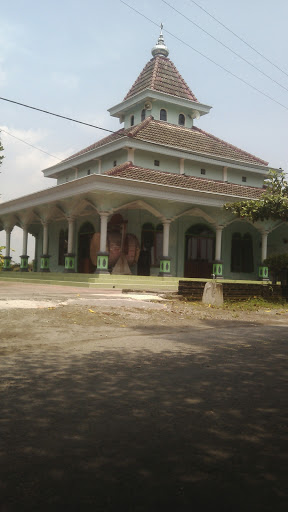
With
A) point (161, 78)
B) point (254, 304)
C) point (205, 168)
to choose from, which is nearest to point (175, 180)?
point (205, 168)

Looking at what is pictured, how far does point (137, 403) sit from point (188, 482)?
48.4 inches

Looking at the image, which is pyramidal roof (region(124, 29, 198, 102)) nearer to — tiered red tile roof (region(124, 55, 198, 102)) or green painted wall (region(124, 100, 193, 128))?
tiered red tile roof (region(124, 55, 198, 102))

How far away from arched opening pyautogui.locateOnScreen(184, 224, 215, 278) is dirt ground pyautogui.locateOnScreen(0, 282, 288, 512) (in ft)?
55.4

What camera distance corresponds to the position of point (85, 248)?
2384cm

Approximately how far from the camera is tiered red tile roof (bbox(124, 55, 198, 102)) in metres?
27.0

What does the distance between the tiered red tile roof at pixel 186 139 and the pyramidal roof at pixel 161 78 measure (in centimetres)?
216

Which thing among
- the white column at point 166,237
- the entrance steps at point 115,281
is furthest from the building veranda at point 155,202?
the entrance steps at point 115,281

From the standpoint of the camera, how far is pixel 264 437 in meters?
2.69

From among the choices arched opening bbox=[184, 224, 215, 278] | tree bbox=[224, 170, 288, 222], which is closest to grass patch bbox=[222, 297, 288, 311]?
tree bbox=[224, 170, 288, 222]

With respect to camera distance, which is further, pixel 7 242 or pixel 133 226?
pixel 7 242

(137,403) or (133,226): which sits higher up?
(133,226)

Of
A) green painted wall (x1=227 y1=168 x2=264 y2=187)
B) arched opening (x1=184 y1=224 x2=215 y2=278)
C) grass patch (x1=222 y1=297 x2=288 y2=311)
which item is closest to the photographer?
grass patch (x1=222 y1=297 x2=288 y2=311)

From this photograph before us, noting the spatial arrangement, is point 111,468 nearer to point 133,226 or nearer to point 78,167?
point 133,226

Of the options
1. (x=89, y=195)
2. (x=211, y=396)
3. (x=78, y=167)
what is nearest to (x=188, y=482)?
(x=211, y=396)
